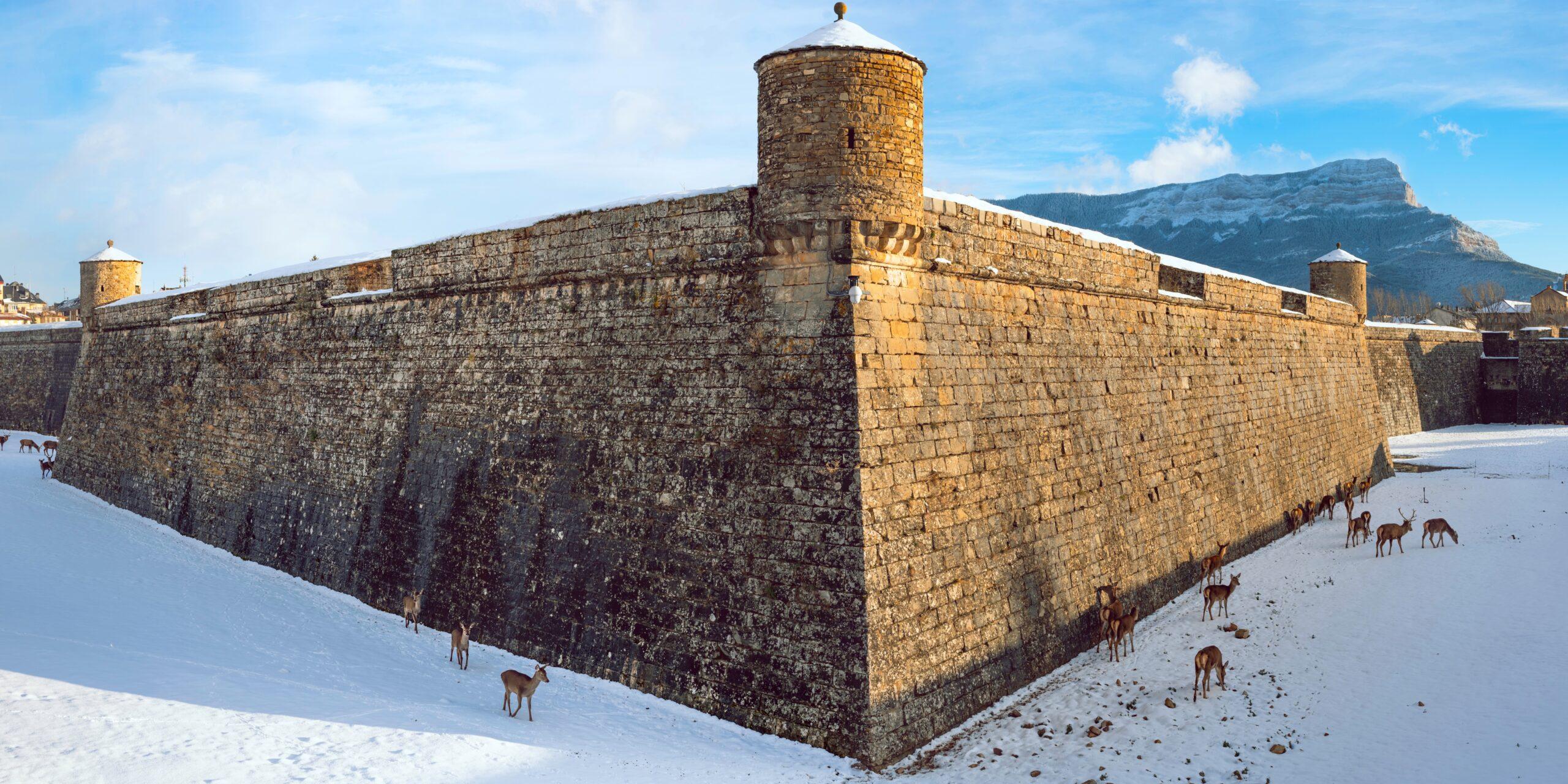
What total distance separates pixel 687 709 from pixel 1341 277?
105ft

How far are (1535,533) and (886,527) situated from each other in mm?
17685

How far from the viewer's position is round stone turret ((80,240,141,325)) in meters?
30.2

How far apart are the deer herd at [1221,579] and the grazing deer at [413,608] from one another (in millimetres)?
10197

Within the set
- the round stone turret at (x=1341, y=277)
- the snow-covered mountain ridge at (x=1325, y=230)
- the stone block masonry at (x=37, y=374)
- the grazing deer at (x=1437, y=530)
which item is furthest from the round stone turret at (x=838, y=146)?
the snow-covered mountain ridge at (x=1325, y=230)

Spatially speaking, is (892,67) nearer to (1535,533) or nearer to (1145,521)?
(1145,521)

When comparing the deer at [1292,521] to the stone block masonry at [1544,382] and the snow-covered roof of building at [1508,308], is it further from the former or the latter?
the snow-covered roof of building at [1508,308]

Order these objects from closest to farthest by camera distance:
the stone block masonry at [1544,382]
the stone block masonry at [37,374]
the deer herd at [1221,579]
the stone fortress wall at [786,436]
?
1. the stone fortress wall at [786,436]
2. the deer herd at [1221,579]
3. the stone block masonry at [37,374]
4. the stone block masonry at [1544,382]

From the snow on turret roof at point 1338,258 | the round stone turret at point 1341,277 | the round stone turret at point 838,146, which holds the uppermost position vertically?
the snow on turret roof at point 1338,258

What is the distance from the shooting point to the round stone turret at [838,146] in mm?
10281

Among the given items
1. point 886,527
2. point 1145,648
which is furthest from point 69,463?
point 1145,648

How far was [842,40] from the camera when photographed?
10.4 m

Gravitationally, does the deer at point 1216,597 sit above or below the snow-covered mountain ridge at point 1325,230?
below

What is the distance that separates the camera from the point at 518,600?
1269cm

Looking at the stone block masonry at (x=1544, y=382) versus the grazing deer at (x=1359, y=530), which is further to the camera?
the stone block masonry at (x=1544, y=382)
